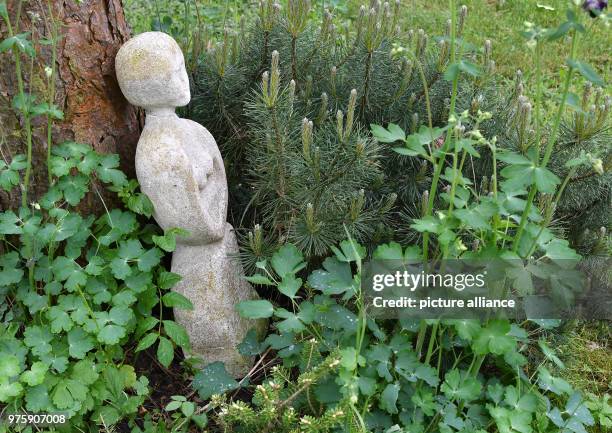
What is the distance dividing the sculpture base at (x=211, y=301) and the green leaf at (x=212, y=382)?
0.14m

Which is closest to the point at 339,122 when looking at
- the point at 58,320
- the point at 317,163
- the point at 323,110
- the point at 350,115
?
the point at 350,115

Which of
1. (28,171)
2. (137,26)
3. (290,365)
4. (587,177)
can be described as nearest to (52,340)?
(28,171)

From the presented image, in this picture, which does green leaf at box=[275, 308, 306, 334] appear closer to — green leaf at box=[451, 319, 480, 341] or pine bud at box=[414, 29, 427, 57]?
green leaf at box=[451, 319, 480, 341]

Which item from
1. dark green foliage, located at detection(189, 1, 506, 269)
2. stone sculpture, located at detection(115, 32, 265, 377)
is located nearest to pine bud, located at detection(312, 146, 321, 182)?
dark green foliage, located at detection(189, 1, 506, 269)

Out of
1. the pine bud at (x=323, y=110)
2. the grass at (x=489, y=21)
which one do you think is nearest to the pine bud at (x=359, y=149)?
the pine bud at (x=323, y=110)

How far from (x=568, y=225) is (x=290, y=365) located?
52.2 inches

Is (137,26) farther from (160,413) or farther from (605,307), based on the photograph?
(605,307)

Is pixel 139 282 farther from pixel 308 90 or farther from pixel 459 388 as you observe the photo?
pixel 459 388

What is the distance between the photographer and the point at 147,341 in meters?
2.28

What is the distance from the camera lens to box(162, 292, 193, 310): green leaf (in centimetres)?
231

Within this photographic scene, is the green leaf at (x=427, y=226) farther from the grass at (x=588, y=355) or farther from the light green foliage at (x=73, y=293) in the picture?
the grass at (x=588, y=355)

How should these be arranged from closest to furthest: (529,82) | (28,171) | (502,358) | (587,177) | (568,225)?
(28,171), (502,358), (587,177), (568,225), (529,82)

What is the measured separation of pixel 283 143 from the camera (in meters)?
2.39

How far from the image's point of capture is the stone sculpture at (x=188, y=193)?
7.41 ft
